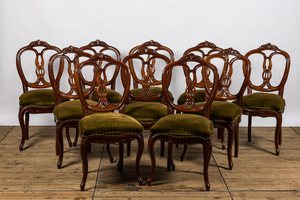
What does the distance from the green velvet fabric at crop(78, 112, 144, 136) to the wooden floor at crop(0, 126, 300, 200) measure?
478 mm

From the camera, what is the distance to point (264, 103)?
3348 millimetres

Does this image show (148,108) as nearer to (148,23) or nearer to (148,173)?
(148,173)

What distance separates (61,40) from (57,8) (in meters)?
0.39

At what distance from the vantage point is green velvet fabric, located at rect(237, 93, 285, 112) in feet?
10.9

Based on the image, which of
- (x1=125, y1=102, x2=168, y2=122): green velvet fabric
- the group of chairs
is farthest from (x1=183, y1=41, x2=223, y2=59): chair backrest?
(x1=125, y1=102, x2=168, y2=122): green velvet fabric

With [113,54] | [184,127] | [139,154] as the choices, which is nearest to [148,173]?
[139,154]

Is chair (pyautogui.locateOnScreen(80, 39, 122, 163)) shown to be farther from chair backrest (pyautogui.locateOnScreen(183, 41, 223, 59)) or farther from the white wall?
chair backrest (pyautogui.locateOnScreen(183, 41, 223, 59))

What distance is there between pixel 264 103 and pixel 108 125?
1.68 m

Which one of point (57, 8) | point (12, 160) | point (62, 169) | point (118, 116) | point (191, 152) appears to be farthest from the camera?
point (57, 8)

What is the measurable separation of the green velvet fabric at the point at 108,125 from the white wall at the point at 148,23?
192cm

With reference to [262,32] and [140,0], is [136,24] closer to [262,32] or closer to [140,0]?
[140,0]

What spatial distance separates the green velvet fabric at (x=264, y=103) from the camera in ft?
10.9

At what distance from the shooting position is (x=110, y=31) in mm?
4297

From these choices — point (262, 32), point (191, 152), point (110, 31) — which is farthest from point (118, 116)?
point (262, 32)
